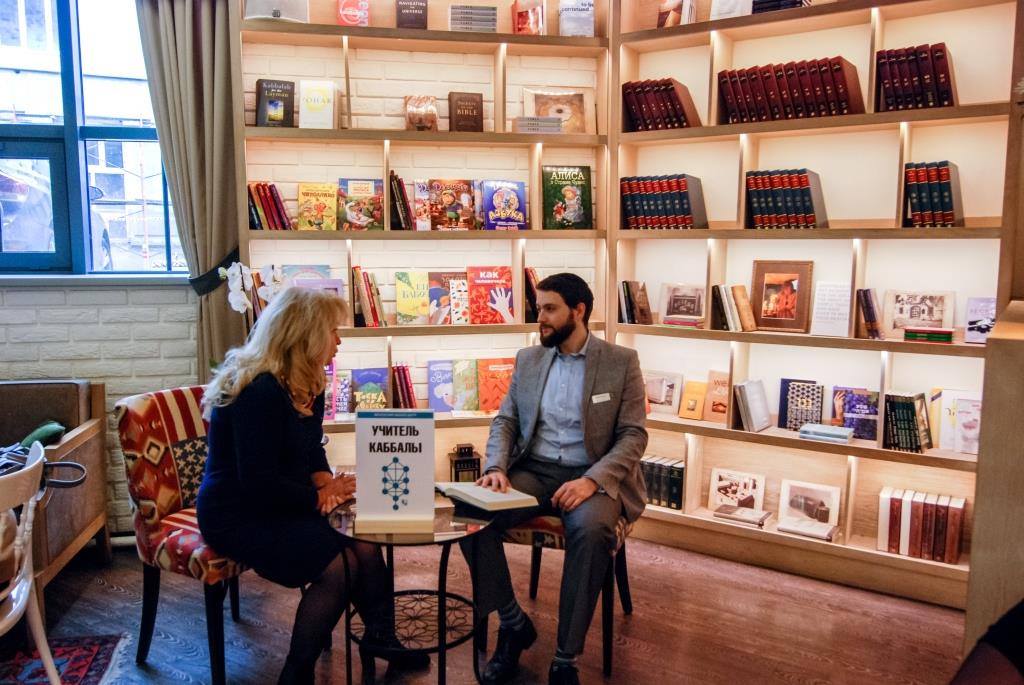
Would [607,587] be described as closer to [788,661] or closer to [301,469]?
[788,661]

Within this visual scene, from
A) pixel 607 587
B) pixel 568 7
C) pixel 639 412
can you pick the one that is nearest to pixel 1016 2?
pixel 568 7

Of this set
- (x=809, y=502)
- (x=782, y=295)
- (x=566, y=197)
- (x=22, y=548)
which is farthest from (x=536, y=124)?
(x=22, y=548)

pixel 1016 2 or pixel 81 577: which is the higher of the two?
pixel 1016 2

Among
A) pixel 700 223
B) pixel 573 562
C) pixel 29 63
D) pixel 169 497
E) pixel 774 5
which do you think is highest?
pixel 774 5

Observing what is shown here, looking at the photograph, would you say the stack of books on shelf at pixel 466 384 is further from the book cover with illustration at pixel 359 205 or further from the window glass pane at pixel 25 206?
the window glass pane at pixel 25 206

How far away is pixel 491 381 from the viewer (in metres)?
4.02

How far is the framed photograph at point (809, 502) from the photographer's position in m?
3.55

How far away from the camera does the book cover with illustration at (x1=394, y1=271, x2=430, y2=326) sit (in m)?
3.89

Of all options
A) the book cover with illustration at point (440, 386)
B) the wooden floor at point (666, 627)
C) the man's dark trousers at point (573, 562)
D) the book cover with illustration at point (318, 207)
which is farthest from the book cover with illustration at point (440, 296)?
the man's dark trousers at point (573, 562)

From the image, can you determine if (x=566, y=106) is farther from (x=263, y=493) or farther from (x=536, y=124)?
(x=263, y=493)

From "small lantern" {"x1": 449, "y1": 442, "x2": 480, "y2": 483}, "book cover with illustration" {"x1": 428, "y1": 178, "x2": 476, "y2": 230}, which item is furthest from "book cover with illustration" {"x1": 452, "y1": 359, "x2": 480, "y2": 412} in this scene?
"book cover with illustration" {"x1": 428, "y1": 178, "x2": 476, "y2": 230}

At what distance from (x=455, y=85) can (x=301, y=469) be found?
220 cm

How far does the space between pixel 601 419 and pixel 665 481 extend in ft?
3.55

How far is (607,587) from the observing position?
2.67 metres
